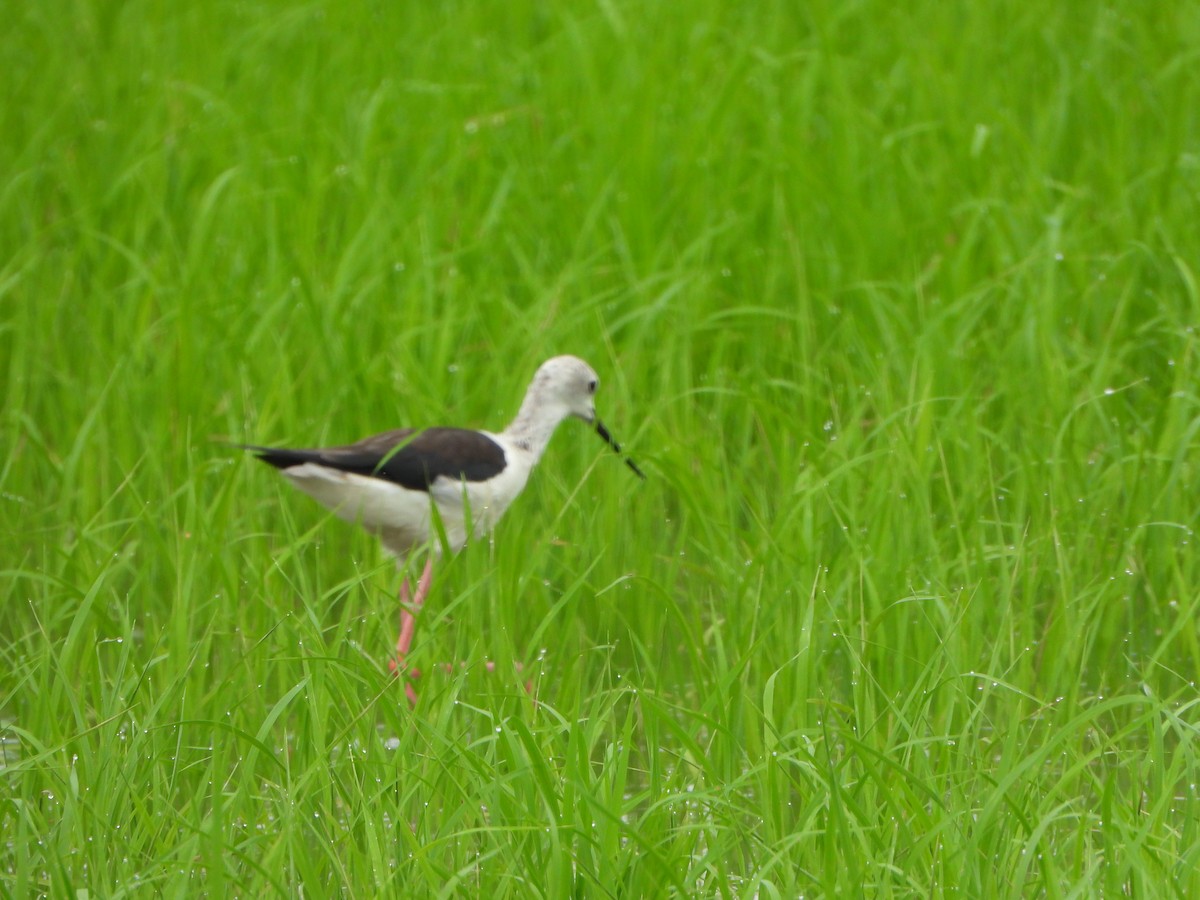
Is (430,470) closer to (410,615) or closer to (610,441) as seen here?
(410,615)

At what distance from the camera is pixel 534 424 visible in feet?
15.3

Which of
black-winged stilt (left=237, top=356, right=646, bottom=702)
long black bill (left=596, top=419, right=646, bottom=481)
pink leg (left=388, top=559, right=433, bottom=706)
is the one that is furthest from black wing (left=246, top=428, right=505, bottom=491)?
long black bill (left=596, top=419, right=646, bottom=481)

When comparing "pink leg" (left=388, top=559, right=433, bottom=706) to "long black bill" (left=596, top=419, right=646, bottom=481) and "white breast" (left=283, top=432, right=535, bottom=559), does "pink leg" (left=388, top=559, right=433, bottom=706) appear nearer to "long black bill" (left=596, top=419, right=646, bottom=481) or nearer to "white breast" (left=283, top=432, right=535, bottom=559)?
"white breast" (left=283, top=432, right=535, bottom=559)

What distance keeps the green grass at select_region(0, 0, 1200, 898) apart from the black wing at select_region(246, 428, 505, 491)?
0.27 m

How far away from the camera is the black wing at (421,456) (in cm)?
424

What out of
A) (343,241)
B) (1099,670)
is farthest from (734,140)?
(1099,670)

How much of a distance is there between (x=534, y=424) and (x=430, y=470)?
45cm

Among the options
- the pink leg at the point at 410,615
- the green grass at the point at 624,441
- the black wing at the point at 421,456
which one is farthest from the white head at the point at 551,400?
the pink leg at the point at 410,615

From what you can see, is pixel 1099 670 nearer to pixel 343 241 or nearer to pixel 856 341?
pixel 856 341

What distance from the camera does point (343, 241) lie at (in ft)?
20.0

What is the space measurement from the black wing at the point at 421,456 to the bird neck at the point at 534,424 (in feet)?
0.83

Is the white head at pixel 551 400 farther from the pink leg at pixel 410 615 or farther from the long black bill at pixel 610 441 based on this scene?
the pink leg at pixel 410 615

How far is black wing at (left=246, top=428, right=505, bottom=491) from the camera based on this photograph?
4.24 metres

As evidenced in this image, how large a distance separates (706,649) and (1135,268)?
245 cm
